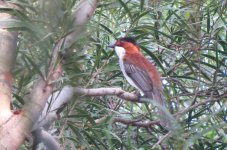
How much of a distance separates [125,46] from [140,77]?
0.23m

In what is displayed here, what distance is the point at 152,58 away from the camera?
8.87 ft

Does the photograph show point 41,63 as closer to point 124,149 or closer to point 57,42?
point 57,42

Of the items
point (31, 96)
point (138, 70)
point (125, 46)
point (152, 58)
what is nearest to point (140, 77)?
point (138, 70)

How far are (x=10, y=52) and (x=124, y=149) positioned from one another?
1188 mm

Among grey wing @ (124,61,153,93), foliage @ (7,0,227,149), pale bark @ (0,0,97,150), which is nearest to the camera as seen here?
pale bark @ (0,0,97,150)

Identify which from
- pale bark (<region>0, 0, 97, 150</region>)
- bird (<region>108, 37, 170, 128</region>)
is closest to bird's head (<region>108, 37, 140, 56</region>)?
bird (<region>108, 37, 170, 128</region>)

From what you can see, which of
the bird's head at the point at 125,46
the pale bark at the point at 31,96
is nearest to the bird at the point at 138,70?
the bird's head at the point at 125,46

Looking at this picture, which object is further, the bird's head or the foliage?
the bird's head

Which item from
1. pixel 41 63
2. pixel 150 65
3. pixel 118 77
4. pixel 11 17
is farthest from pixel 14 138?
pixel 150 65

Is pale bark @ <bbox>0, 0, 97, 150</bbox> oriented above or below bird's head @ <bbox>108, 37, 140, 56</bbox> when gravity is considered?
below

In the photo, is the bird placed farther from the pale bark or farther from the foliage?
the pale bark

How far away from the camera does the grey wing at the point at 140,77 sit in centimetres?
317

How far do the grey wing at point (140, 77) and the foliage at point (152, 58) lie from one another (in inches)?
3.0

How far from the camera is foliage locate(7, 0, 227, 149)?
193cm
